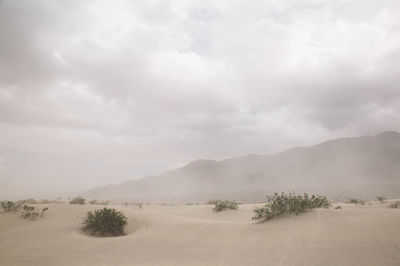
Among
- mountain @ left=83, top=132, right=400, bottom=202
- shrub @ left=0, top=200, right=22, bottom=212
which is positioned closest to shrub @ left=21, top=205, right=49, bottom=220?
shrub @ left=0, top=200, right=22, bottom=212

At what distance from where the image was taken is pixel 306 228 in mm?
6648

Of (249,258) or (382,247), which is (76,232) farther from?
(382,247)

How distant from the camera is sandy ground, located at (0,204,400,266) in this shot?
5.05 metres

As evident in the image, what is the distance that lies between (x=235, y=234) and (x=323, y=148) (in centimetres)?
9741

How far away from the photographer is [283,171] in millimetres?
86938

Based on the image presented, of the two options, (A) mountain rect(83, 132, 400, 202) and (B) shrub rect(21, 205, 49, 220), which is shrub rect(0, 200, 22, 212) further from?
(A) mountain rect(83, 132, 400, 202)

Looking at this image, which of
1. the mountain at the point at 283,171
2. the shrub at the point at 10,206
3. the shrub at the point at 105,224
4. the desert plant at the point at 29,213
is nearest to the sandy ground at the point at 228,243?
the shrub at the point at 105,224

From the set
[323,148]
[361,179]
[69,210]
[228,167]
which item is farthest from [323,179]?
[69,210]

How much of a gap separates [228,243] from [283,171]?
84.8 meters

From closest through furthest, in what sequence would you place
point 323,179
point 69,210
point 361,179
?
point 69,210
point 361,179
point 323,179

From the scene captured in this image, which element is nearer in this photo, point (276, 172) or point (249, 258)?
point (249, 258)

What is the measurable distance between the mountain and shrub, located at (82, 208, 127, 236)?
55635 millimetres

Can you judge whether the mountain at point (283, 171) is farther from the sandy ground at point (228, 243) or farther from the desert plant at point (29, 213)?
the sandy ground at point (228, 243)

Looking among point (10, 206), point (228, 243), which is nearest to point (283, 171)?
point (10, 206)
